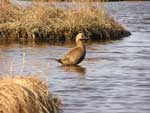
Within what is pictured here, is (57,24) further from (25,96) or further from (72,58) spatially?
(25,96)

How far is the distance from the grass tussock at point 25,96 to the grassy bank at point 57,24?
11.6 m

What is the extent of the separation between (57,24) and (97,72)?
6994 mm

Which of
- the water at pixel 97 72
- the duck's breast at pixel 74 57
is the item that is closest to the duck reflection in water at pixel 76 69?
the water at pixel 97 72

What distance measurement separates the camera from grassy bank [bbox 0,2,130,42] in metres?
22.0

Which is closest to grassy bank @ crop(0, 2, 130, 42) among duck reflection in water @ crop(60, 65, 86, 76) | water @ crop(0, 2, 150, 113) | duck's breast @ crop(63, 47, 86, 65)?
water @ crop(0, 2, 150, 113)

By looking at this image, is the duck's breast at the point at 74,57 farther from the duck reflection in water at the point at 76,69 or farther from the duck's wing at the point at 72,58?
the duck reflection in water at the point at 76,69

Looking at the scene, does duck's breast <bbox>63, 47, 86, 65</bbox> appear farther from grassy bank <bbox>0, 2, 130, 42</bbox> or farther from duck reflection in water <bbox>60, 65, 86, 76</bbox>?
grassy bank <bbox>0, 2, 130, 42</bbox>

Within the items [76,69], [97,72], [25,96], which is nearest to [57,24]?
[76,69]

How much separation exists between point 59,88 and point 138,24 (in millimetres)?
16682

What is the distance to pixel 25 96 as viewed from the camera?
9.59m

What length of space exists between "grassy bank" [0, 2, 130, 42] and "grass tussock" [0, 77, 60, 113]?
38.1ft

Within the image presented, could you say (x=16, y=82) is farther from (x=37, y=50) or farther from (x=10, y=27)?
(x=10, y=27)

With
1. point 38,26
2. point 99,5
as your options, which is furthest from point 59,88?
point 99,5

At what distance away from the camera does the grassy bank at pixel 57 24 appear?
2205 centimetres
